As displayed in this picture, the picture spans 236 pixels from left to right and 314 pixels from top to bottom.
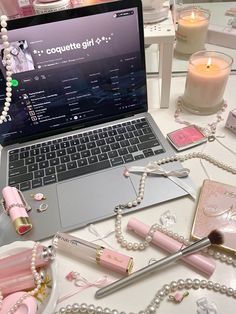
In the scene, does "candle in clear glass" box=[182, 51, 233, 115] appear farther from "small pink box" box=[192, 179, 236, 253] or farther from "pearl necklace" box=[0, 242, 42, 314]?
"pearl necklace" box=[0, 242, 42, 314]

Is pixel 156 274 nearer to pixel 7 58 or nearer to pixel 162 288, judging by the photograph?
pixel 162 288

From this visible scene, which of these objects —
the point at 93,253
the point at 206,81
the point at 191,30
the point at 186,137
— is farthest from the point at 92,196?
the point at 191,30

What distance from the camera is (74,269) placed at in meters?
0.38

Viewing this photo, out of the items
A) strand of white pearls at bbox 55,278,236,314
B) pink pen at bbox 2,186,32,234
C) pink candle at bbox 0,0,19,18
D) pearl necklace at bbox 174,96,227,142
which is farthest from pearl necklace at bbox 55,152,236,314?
pink candle at bbox 0,0,19,18

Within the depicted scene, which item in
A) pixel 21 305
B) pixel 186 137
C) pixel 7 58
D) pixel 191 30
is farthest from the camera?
pixel 191 30

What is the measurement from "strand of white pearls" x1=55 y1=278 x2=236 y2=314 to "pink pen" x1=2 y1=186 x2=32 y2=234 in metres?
0.12

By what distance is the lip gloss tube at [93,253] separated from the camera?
363 mm

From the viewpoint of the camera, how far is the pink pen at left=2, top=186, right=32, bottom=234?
1.34 feet

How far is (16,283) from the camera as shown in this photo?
34 centimetres

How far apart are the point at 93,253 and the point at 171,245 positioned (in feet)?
0.35

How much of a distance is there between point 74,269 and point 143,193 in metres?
0.15

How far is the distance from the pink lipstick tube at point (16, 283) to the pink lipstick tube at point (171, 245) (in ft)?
0.49

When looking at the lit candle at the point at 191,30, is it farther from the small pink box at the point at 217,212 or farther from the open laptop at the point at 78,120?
the small pink box at the point at 217,212

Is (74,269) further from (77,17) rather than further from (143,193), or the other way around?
(77,17)
